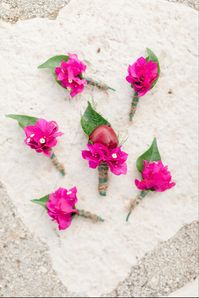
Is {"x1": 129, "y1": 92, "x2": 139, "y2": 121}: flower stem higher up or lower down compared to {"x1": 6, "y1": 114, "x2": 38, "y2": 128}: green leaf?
higher up

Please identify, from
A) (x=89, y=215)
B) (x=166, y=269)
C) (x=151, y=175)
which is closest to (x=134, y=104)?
(x=151, y=175)

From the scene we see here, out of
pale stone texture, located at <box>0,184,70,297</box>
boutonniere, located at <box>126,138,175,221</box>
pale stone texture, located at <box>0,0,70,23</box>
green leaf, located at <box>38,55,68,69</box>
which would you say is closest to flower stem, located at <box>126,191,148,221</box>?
boutonniere, located at <box>126,138,175,221</box>

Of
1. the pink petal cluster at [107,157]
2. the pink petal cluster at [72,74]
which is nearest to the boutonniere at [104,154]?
the pink petal cluster at [107,157]

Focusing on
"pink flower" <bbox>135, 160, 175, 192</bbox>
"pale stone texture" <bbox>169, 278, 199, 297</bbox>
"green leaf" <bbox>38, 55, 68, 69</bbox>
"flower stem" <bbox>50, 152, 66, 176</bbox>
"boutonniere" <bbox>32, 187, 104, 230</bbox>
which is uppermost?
"green leaf" <bbox>38, 55, 68, 69</bbox>

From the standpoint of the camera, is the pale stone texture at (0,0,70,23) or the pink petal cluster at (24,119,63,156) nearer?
the pink petal cluster at (24,119,63,156)

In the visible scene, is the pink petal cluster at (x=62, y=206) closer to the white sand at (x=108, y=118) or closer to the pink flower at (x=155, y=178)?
the white sand at (x=108, y=118)

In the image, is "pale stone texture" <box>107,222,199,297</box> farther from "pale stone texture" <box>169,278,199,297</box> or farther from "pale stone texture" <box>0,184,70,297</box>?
"pale stone texture" <box>0,184,70,297</box>

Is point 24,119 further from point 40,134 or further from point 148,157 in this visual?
point 148,157
